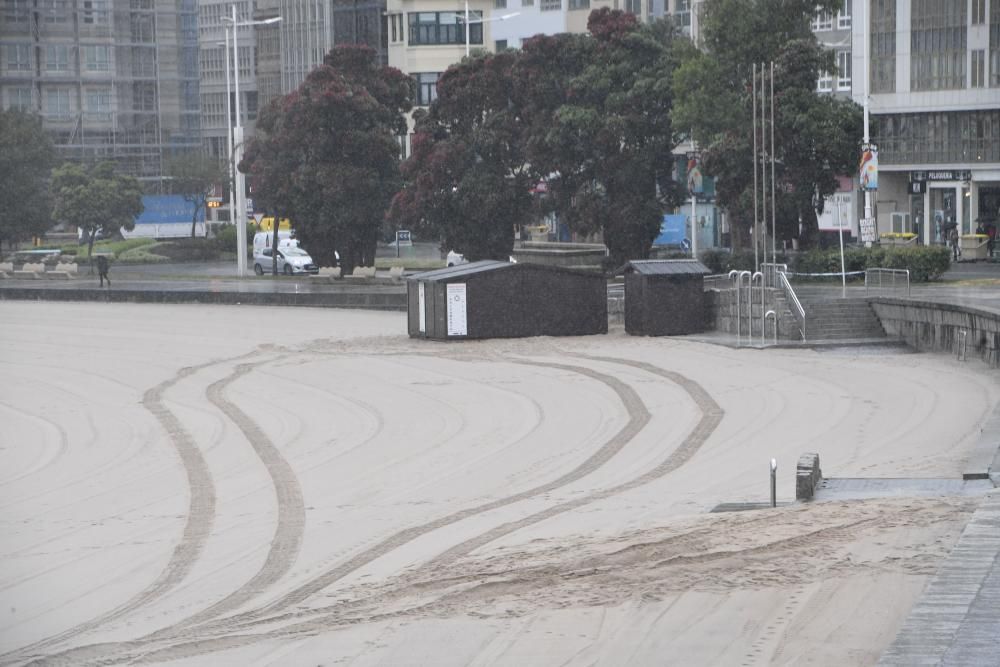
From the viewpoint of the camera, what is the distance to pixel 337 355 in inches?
1421

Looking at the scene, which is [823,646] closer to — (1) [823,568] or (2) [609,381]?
(1) [823,568]

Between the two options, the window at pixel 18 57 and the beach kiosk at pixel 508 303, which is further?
the window at pixel 18 57

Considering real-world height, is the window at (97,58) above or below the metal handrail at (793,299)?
above

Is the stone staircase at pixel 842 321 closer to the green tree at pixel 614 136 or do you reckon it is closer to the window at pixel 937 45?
the green tree at pixel 614 136

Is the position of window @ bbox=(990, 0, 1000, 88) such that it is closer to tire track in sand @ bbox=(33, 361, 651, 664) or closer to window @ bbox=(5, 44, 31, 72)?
window @ bbox=(5, 44, 31, 72)

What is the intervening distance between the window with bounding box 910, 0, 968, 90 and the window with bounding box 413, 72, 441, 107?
31251 mm

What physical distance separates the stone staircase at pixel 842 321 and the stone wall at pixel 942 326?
0.75ft

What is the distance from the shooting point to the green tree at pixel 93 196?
7138 centimetres

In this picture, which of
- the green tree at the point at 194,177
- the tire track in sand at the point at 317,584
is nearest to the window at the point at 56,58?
the green tree at the point at 194,177

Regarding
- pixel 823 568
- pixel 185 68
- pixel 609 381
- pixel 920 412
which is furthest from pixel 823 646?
pixel 185 68

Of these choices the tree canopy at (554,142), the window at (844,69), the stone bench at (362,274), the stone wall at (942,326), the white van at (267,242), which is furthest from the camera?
the window at (844,69)

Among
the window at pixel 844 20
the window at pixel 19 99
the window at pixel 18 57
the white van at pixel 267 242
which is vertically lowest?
the white van at pixel 267 242

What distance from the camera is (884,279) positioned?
133 ft

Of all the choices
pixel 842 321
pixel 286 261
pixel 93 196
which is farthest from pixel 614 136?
pixel 93 196
